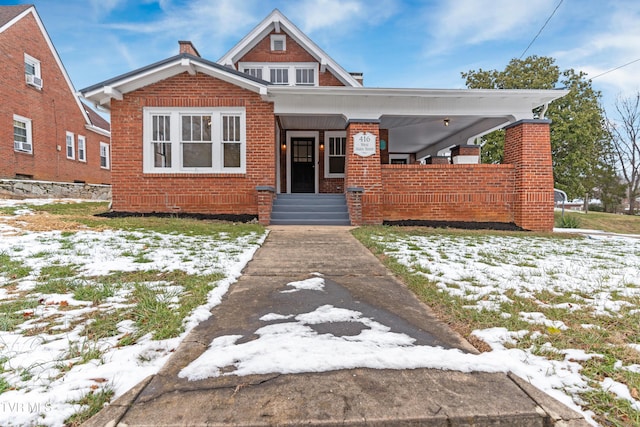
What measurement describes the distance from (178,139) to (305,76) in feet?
20.3

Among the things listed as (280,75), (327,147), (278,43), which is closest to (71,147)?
(280,75)

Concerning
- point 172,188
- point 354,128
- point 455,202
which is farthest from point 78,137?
point 455,202

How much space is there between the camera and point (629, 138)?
94.9 feet

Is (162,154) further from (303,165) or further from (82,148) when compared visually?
(82,148)

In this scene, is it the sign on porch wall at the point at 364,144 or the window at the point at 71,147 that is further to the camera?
the window at the point at 71,147

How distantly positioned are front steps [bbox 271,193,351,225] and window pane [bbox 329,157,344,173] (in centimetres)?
280

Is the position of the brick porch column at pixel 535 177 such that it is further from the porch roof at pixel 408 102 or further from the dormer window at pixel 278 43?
the dormer window at pixel 278 43

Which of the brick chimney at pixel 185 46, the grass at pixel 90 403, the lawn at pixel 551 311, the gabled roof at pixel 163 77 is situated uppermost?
the brick chimney at pixel 185 46

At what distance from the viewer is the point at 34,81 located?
51.8 ft

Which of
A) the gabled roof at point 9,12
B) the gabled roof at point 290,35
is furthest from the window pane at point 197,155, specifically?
the gabled roof at point 9,12

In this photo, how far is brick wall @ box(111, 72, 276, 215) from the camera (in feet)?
28.0

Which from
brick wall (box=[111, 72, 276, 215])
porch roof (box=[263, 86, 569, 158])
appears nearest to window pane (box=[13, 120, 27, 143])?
brick wall (box=[111, 72, 276, 215])

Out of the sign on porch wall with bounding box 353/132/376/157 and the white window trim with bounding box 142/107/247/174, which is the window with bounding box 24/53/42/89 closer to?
the white window trim with bounding box 142/107/247/174

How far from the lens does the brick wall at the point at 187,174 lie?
8.52 meters
